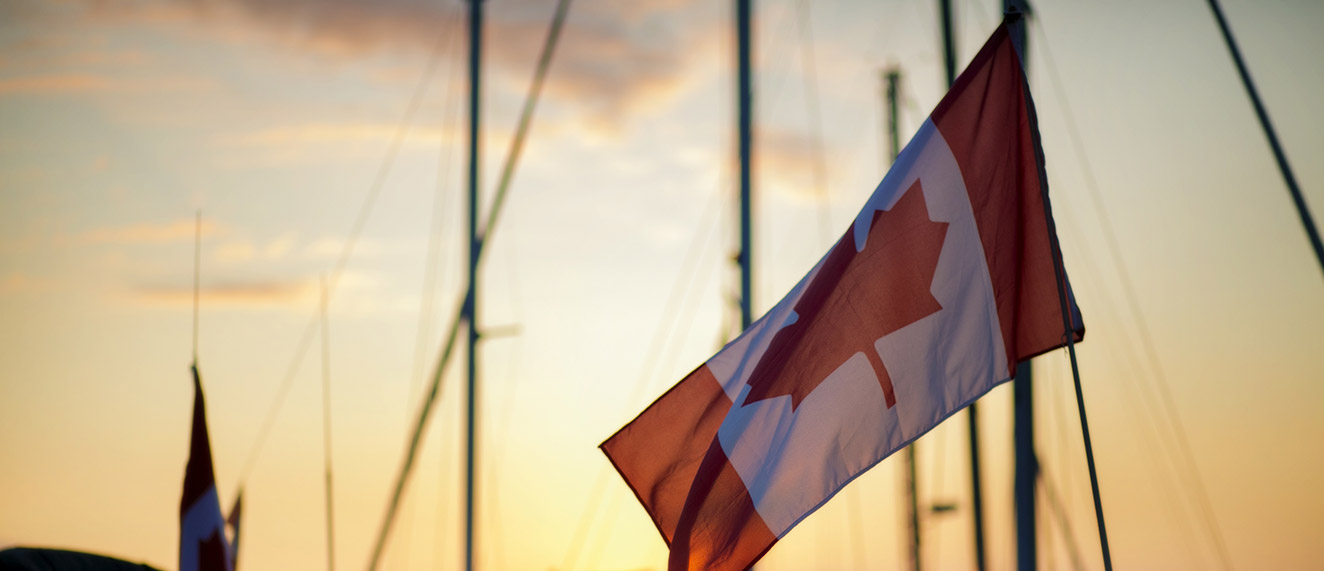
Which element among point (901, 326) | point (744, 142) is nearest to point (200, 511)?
point (901, 326)

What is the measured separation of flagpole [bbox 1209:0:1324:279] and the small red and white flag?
344 inches

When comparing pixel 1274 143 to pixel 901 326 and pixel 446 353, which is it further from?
pixel 446 353

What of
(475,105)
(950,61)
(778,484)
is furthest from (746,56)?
(778,484)

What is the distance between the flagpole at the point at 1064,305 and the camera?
6.78 meters

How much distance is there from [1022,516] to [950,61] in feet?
16.1

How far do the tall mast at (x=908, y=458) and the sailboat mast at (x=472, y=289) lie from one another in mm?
7043

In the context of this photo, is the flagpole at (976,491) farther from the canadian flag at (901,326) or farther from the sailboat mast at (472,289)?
the canadian flag at (901,326)

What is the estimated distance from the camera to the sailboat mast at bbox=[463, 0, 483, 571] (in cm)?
1614

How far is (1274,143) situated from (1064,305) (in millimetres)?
1479

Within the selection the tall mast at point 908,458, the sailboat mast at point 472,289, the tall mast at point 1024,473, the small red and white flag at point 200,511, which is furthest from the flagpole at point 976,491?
the small red and white flag at point 200,511

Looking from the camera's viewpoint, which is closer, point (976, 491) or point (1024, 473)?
point (1024, 473)

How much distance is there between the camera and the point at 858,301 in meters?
8.50

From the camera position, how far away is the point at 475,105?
18.8 metres

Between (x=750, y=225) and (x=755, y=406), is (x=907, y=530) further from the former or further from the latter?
(x=755, y=406)
